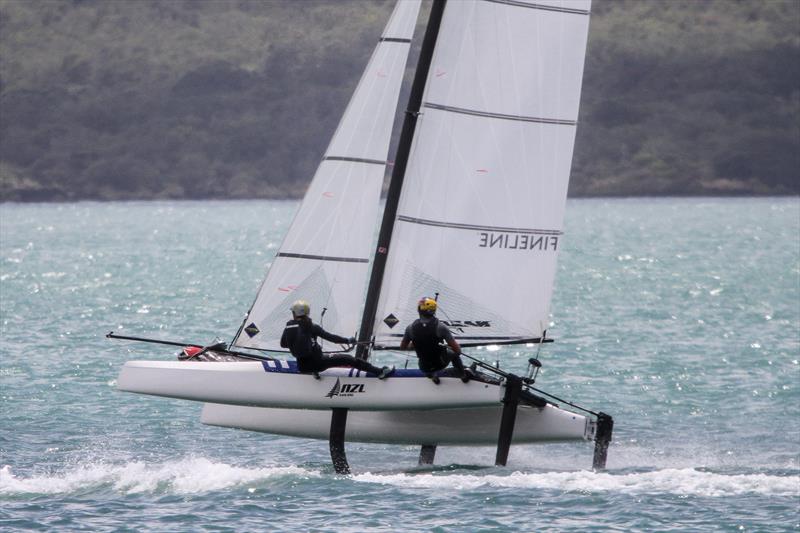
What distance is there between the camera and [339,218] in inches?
842

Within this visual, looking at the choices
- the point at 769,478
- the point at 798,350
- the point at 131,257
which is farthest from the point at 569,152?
the point at 131,257

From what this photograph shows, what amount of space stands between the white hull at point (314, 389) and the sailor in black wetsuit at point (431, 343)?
178 mm

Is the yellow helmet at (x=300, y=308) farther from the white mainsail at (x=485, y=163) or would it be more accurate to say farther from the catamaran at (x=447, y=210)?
the white mainsail at (x=485, y=163)

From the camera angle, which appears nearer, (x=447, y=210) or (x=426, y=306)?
(x=426, y=306)

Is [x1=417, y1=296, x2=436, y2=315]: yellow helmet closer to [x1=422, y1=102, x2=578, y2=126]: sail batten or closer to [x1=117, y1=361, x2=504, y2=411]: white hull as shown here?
[x1=117, y1=361, x2=504, y2=411]: white hull

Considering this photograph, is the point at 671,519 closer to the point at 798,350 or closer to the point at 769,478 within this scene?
the point at 769,478

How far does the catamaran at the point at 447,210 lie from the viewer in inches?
839

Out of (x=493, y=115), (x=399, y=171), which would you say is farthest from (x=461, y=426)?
(x=493, y=115)

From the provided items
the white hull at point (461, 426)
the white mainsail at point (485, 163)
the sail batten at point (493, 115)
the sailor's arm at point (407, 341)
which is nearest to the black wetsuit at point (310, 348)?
the sailor's arm at point (407, 341)

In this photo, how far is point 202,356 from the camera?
21.6 metres

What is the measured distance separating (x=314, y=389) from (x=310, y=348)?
26.4 inches

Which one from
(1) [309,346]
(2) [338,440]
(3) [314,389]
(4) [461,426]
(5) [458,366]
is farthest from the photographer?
(4) [461,426]

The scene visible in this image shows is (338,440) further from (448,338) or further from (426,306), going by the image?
(426,306)


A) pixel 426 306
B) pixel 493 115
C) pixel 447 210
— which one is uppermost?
pixel 493 115
